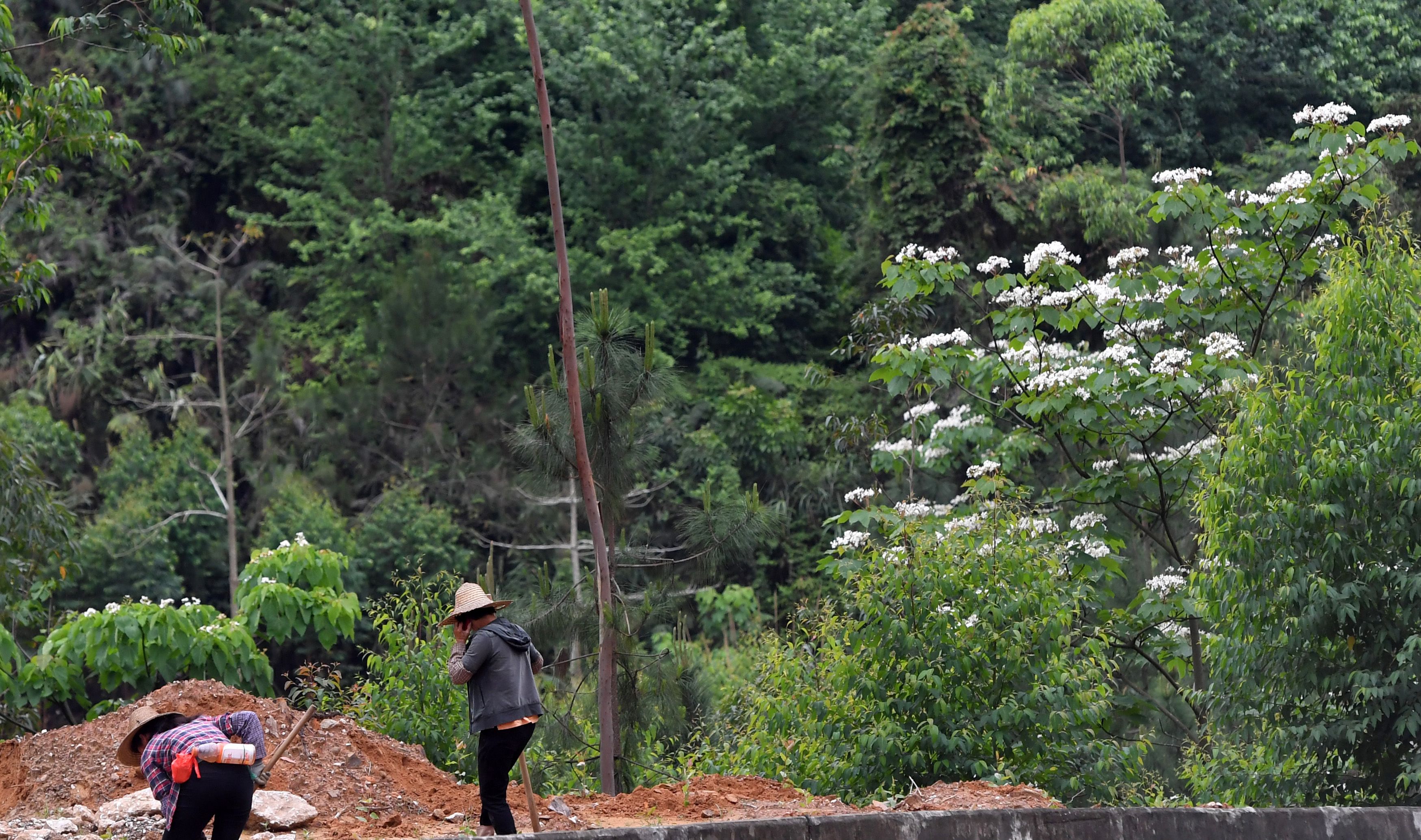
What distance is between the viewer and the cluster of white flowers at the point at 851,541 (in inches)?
393

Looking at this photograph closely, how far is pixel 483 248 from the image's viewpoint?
23.9 m

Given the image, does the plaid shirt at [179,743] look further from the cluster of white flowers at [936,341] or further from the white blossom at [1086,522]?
the white blossom at [1086,522]

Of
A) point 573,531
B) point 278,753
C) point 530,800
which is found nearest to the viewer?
point 278,753

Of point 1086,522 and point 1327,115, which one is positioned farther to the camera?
point 1086,522

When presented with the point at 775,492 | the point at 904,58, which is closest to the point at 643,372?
the point at 904,58

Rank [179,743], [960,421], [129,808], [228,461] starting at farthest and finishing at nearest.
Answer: [228,461] < [960,421] < [129,808] < [179,743]

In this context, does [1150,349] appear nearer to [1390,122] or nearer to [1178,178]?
[1178,178]

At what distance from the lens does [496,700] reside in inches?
→ 231

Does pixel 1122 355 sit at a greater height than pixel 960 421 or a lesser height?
greater

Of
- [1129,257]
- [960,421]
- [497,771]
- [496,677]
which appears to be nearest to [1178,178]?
[1129,257]

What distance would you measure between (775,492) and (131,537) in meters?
9.65

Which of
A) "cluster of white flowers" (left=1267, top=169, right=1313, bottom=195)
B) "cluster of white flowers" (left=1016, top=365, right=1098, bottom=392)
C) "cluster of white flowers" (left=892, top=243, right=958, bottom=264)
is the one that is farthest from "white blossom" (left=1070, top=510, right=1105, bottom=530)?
"cluster of white flowers" (left=1267, top=169, right=1313, bottom=195)

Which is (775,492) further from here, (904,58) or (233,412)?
(233,412)

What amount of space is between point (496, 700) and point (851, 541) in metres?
4.78
